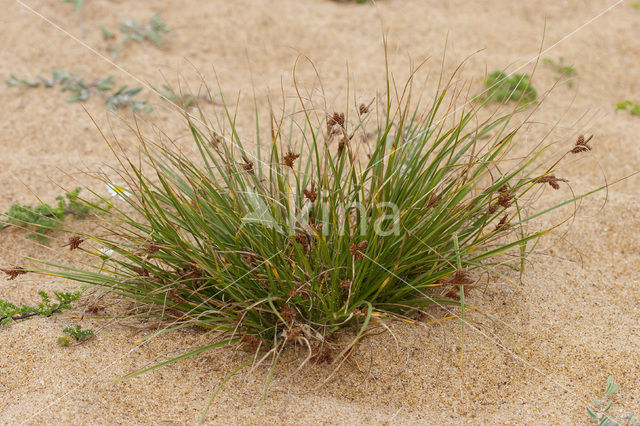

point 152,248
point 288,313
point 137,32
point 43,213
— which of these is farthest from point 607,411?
point 137,32

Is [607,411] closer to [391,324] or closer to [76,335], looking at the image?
[391,324]

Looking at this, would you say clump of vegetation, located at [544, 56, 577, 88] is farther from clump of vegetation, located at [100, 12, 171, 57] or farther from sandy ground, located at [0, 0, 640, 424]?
clump of vegetation, located at [100, 12, 171, 57]

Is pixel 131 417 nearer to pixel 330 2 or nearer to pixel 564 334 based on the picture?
pixel 564 334

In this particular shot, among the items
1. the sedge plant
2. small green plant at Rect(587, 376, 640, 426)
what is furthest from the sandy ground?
the sedge plant

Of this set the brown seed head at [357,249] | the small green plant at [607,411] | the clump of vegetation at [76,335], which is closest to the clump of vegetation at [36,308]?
the clump of vegetation at [76,335]

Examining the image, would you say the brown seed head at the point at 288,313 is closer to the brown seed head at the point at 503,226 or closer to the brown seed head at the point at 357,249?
the brown seed head at the point at 357,249

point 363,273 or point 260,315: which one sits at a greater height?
point 363,273

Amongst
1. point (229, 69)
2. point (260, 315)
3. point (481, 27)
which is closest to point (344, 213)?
point (260, 315)
